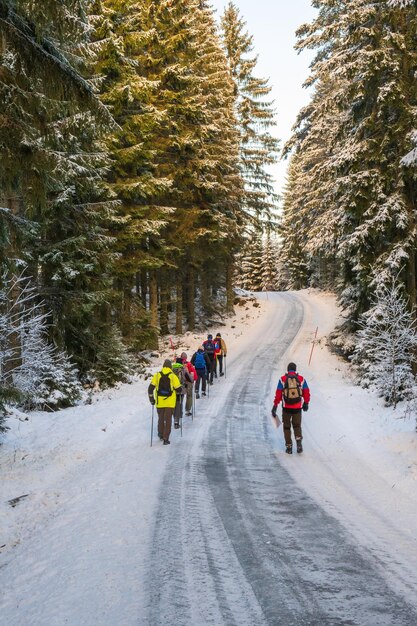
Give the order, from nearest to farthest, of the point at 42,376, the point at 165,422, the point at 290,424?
1. the point at 290,424
2. the point at 165,422
3. the point at 42,376

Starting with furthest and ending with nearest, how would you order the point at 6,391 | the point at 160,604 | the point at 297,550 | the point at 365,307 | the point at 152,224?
1. the point at 152,224
2. the point at 365,307
3. the point at 6,391
4. the point at 297,550
5. the point at 160,604

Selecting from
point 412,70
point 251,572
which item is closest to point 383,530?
point 251,572

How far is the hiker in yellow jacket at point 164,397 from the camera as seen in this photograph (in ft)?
37.5

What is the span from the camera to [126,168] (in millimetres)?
21984

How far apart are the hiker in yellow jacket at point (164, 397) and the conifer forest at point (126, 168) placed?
3.34 m

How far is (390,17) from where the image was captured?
15.5 metres

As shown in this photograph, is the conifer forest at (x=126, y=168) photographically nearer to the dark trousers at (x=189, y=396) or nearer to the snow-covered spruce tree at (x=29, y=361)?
the snow-covered spruce tree at (x=29, y=361)

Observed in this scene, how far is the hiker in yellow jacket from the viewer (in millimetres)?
11430

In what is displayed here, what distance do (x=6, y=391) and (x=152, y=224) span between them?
1282 centimetres

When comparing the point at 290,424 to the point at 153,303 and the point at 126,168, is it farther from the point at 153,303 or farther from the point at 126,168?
the point at 126,168

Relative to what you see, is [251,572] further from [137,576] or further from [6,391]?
[6,391]

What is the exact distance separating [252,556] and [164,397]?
252 inches

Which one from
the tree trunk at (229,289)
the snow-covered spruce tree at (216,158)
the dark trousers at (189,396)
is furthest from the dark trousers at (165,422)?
the tree trunk at (229,289)

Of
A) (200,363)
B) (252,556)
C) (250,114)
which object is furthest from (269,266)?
(252,556)
